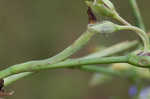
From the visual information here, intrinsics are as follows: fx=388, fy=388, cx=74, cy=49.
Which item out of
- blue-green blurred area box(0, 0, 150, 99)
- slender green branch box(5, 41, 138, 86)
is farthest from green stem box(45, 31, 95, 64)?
blue-green blurred area box(0, 0, 150, 99)

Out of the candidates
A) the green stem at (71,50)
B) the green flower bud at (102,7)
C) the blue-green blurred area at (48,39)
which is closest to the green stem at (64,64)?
the green stem at (71,50)

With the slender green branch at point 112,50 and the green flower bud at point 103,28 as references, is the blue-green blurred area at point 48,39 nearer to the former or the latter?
the slender green branch at point 112,50

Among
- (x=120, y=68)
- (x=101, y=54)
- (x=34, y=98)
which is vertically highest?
(x=101, y=54)

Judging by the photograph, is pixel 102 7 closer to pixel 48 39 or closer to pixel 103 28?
pixel 103 28

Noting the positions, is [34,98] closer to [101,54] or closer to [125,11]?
[125,11]

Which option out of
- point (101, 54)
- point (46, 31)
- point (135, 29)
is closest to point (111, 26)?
point (135, 29)

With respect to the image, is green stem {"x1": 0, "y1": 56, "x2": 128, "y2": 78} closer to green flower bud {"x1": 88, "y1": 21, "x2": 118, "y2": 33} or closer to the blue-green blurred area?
green flower bud {"x1": 88, "y1": 21, "x2": 118, "y2": 33}
